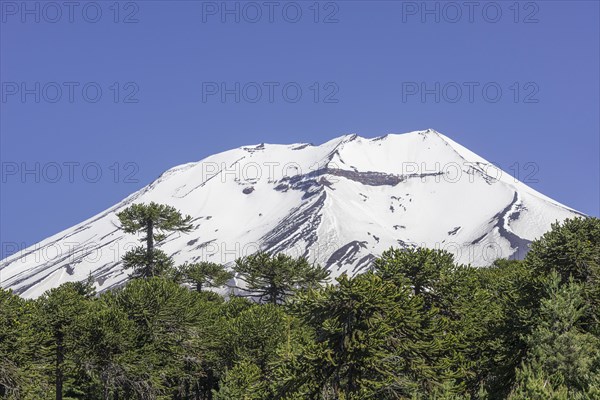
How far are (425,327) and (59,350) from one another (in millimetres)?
24620

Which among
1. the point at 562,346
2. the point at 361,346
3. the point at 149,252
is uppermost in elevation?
the point at 361,346

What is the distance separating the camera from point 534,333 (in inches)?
1128

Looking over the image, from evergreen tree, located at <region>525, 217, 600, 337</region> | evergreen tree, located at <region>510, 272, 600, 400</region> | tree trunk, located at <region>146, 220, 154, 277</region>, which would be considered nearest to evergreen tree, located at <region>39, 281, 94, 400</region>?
tree trunk, located at <region>146, 220, 154, 277</region>

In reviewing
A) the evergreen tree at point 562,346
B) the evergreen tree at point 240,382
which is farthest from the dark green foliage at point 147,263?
the evergreen tree at point 562,346

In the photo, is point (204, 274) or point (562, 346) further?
point (204, 274)

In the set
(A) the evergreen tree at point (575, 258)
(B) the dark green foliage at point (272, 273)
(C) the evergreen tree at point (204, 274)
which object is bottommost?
(C) the evergreen tree at point (204, 274)

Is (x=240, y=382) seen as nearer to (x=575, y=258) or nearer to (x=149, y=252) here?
(x=575, y=258)

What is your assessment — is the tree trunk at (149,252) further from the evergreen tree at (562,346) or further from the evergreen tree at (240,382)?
the evergreen tree at (562,346)

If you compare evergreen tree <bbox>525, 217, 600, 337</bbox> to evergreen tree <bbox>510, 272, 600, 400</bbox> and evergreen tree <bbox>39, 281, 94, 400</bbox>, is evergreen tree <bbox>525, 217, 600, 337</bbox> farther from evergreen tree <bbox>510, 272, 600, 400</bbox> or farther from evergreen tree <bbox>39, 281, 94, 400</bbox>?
evergreen tree <bbox>39, 281, 94, 400</bbox>

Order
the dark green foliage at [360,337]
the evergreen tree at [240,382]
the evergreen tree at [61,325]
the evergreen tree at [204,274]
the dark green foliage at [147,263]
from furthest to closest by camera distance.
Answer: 1. the evergreen tree at [204,274]
2. the dark green foliage at [147,263]
3. the evergreen tree at [61,325]
4. the evergreen tree at [240,382]
5. the dark green foliage at [360,337]

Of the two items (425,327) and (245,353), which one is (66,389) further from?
(425,327)

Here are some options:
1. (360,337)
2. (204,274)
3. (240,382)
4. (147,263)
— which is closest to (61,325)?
(240,382)

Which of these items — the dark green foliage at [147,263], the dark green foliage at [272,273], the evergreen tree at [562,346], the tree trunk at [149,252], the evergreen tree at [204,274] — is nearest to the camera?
the evergreen tree at [562,346]

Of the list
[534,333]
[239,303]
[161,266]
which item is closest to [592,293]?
[534,333]
